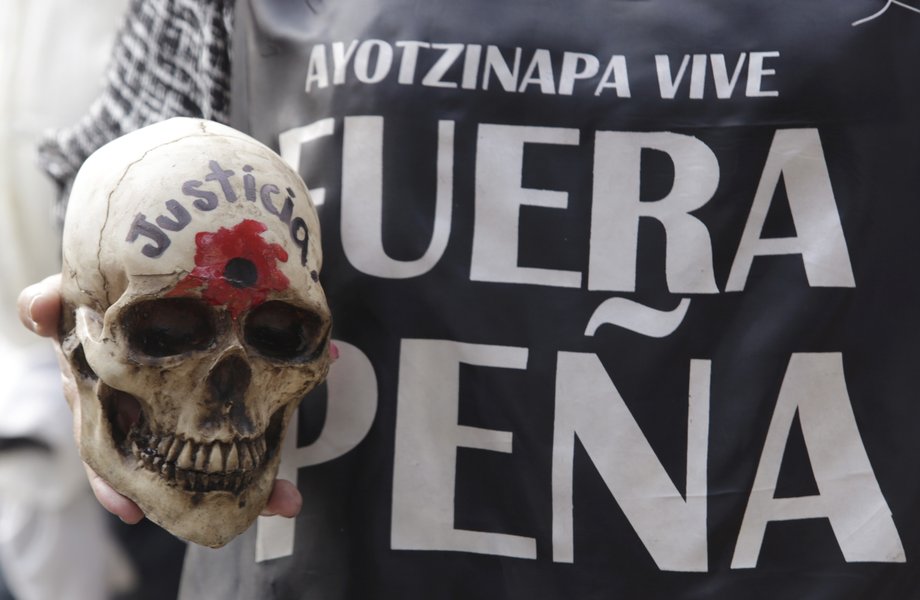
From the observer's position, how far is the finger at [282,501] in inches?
44.4

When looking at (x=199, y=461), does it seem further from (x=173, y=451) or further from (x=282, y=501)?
(x=282, y=501)

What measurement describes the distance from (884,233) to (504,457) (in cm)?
47

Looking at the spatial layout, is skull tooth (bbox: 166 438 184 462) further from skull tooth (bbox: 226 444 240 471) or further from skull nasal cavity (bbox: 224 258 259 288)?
skull nasal cavity (bbox: 224 258 259 288)

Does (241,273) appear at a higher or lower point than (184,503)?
higher

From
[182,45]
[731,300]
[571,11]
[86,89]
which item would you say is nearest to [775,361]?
[731,300]

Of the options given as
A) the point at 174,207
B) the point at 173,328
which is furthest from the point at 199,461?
the point at 174,207

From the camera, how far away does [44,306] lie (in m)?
1.10

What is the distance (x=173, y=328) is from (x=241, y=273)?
0.10 m

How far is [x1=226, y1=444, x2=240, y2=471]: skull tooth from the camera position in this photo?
1031 mm

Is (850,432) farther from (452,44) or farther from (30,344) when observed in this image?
(30,344)

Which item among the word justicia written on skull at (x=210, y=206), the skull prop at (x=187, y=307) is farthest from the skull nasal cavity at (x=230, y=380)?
the word justicia written on skull at (x=210, y=206)

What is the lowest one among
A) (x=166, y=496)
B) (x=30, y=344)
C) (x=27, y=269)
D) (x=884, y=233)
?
(x=30, y=344)

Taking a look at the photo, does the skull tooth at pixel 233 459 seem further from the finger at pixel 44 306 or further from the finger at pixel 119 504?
the finger at pixel 44 306

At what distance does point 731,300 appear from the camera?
120 cm
